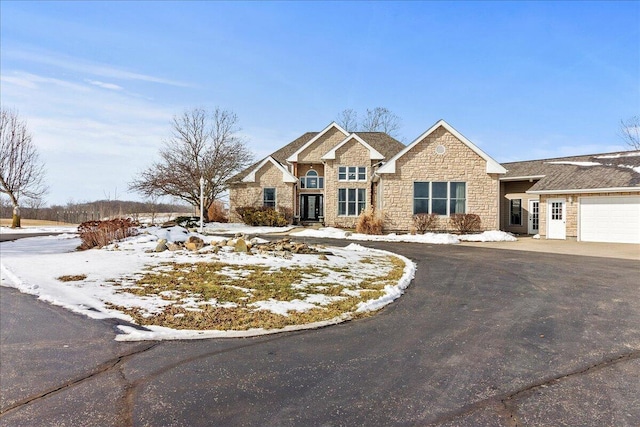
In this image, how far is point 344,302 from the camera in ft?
20.9

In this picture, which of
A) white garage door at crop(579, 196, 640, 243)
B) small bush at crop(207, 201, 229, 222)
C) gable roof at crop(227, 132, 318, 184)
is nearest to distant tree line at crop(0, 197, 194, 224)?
small bush at crop(207, 201, 229, 222)

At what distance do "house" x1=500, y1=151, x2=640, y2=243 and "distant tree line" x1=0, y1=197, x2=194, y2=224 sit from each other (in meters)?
28.3

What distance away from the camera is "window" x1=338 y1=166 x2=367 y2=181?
26828 mm

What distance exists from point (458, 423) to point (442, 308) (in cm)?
347

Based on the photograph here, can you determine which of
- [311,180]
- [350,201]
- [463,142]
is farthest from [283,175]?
[463,142]

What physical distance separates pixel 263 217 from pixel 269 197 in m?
1.96

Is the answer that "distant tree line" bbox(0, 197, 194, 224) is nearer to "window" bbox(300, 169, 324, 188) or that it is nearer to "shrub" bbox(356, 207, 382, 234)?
"window" bbox(300, 169, 324, 188)

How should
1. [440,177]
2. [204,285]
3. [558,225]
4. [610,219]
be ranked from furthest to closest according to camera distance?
[440,177] < [558,225] < [610,219] < [204,285]

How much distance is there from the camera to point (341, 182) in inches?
1053

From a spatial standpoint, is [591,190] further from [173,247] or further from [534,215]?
[173,247]

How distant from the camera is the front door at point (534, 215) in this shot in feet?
76.0

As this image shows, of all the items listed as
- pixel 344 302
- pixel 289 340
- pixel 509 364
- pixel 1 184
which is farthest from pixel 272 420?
pixel 1 184

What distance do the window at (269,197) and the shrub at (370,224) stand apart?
923 centimetres

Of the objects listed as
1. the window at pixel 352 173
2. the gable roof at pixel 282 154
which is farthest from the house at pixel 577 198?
the gable roof at pixel 282 154
